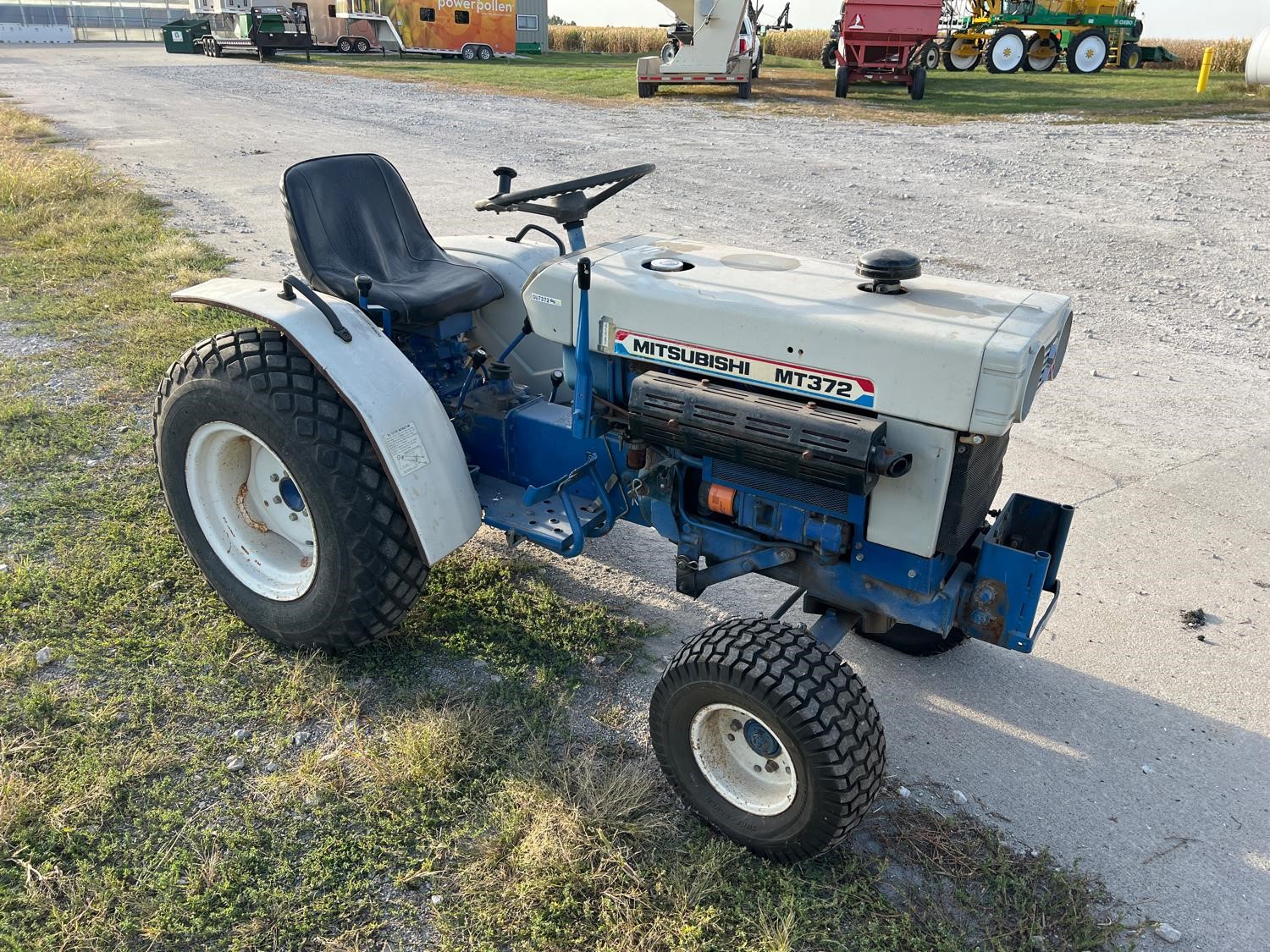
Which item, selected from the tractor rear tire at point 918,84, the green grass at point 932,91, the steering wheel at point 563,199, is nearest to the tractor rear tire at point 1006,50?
the green grass at point 932,91

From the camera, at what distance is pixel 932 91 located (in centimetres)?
1878

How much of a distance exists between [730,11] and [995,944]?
17.8m

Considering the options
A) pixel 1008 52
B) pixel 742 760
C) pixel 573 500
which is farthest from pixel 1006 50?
pixel 742 760

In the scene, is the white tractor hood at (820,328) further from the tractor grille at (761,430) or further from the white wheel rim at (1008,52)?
the white wheel rim at (1008,52)

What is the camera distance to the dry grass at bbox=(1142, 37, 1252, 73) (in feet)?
74.5

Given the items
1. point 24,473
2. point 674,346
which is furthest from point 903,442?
point 24,473

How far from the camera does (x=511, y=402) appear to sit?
3244mm

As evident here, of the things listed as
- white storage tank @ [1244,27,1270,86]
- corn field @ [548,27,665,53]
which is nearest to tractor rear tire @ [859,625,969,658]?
white storage tank @ [1244,27,1270,86]

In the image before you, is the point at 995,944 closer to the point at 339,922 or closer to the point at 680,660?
the point at 680,660

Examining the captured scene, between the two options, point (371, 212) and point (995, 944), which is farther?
point (371, 212)

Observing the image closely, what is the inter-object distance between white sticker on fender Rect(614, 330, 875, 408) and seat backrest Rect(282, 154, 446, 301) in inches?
45.3

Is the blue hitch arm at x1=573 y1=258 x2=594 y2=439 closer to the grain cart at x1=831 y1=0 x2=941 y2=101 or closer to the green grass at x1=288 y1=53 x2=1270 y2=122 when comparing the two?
the green grass at x1=288 y1=53 x2=1270 y2=122

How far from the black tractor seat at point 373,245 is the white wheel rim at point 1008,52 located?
22798 millimetres

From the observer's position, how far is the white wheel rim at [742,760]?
235 centimetres
